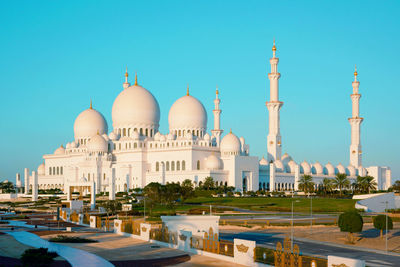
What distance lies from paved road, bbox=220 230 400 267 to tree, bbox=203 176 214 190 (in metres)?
Result: 42.2

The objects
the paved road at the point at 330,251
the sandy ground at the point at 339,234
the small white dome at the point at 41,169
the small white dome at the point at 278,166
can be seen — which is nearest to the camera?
the paved road at the point at 330,251

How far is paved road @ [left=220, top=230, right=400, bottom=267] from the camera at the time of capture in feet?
78.1

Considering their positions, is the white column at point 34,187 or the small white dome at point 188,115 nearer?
the white column at point 34,187

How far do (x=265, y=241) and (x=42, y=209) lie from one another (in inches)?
1359

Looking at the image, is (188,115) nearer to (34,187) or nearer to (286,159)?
(286,159)

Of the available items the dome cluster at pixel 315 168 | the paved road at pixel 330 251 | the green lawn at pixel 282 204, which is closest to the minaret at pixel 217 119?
the dome cluster at pixel 315 168

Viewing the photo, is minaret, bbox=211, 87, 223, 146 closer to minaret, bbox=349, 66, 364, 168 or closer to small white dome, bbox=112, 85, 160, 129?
small white dome, bbox=112, 85, 160, 129

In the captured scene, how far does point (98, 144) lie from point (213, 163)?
71.9 feet

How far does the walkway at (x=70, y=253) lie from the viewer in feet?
67.4

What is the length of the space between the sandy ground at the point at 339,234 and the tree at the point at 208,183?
36939mm

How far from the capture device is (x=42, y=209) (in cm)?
5834

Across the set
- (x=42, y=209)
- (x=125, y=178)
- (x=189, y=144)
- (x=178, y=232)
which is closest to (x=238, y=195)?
(x=189, y=144)

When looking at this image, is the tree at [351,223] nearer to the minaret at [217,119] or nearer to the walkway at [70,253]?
the walkway at [70,253]

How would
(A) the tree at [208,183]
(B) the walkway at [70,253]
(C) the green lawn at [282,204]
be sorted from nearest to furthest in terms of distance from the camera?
(B) the walkway at [70,253] → (C) the green lawn at [282,204] → (A) the tree at [208,183]
